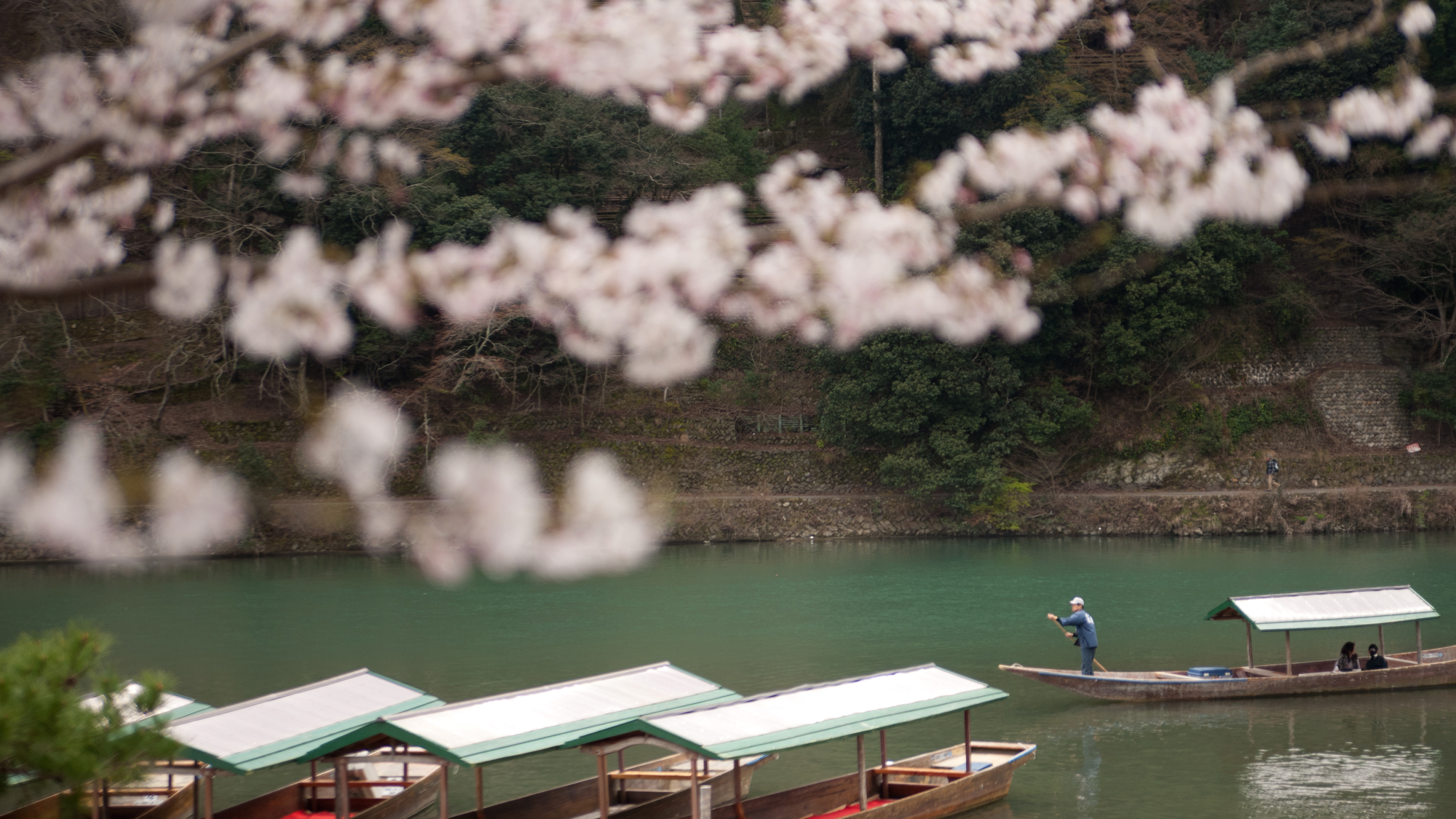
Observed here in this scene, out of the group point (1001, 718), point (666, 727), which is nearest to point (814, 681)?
point (1001, 718)

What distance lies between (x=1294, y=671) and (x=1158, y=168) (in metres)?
9.42

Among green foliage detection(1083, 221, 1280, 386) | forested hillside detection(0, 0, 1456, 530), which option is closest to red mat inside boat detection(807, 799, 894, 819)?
forested hillside detection(0, 0, 1456, 530)

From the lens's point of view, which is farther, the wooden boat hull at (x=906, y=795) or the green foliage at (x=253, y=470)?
the green foliage at (x=253, y=470)

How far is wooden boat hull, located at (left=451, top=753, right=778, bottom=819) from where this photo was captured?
7.23 metres

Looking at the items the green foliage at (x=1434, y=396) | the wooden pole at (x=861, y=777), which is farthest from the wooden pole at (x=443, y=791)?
the green foliage at (x=1434, y=396)

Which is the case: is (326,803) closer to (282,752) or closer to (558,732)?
(282,752)

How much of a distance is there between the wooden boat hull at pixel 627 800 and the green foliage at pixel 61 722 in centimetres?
342

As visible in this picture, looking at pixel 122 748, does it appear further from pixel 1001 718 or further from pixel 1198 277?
pixel 1198 277

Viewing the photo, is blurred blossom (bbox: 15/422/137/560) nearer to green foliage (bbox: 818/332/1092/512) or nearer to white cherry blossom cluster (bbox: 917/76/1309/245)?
white cherry blossom cluster (bbox: 917/76/1309/245)

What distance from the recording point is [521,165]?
2333 centimetres

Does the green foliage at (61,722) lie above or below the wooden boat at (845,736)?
above

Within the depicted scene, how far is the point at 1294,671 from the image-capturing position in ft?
34.9

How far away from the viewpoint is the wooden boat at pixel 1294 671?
9.99 metres

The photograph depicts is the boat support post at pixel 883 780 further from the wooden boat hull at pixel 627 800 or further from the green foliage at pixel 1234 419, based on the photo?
the green foliage at pixel 1234 419
